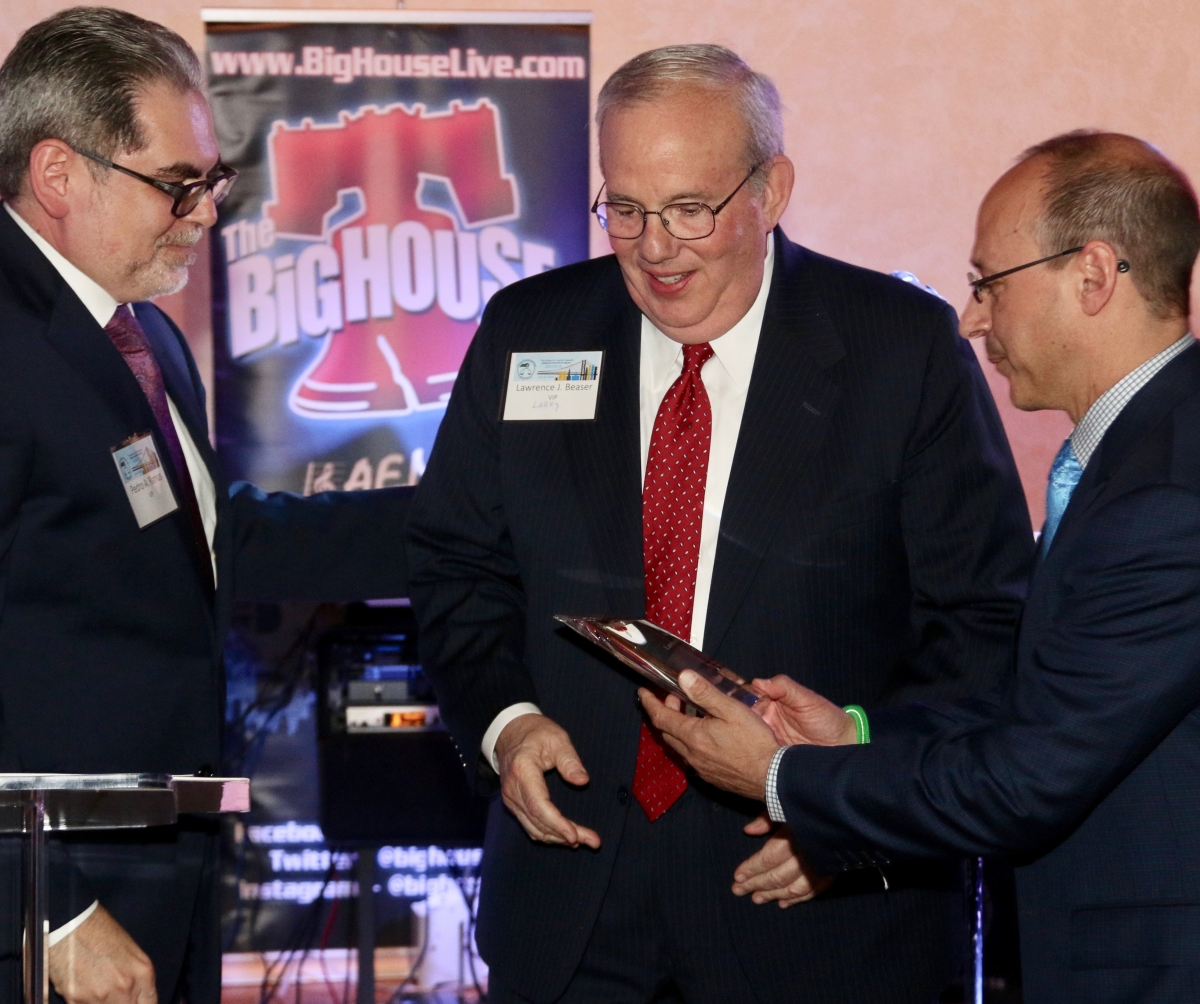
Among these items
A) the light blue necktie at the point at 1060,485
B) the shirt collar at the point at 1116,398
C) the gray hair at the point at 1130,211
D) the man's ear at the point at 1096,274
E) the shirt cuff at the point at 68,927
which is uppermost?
the gray hair at the point at 1130,211

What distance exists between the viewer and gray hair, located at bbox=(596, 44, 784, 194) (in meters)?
2.11

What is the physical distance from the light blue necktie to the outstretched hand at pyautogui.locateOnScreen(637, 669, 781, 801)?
0.48 meters

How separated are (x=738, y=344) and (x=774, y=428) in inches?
7.0

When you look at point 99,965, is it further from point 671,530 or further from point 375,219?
point 375,219

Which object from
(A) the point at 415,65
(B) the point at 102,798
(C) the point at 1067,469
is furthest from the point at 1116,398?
(A) the point at 415,65

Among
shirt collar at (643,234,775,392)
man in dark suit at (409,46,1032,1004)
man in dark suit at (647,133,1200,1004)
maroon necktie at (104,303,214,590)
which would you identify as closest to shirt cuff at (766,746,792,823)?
man in dark suit at (647,133,1200,1004)

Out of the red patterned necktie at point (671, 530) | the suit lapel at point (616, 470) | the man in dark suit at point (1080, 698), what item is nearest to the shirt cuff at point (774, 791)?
the man in dark suit at point (1080, 698)

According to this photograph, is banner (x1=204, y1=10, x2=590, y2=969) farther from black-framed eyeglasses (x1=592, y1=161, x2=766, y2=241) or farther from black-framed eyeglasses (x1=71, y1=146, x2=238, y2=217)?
black-framed eyeglasses (x1=592, y1=161, x2=766, y2=241)

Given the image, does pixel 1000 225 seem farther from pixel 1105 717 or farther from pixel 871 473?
pixel 1105 717

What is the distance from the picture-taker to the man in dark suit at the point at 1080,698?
161cm

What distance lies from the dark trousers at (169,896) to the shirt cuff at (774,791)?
87 cm

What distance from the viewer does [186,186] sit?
2.32 metres

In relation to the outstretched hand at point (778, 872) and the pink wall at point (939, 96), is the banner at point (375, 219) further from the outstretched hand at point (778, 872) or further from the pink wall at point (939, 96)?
the outstretched hand at point (778, 872)

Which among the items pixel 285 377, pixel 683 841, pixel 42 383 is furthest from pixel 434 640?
pixel 285 377
